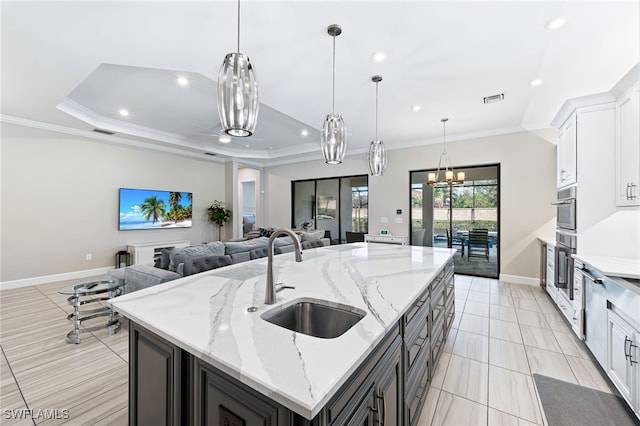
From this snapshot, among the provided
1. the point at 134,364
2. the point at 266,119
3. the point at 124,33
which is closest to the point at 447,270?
the point at 134,364

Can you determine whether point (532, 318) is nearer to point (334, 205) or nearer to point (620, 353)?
point (620, 353)

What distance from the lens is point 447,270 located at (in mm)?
2596

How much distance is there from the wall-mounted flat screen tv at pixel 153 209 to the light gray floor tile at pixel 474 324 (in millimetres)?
6368

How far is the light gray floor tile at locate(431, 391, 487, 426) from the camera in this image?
170 centimetres

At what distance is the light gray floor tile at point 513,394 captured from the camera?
1792 mm

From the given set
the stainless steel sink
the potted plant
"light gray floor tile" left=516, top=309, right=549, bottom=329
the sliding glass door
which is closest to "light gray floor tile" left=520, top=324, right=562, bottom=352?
"light gray floor tile" left=516, top=309, right=549, bottom=329

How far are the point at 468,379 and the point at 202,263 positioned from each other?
109 inches

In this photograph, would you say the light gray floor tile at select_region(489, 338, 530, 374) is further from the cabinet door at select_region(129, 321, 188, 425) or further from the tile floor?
the cabinet door at select_region(129, 321, 188, 425)

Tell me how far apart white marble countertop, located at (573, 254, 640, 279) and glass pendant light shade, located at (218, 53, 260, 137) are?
2.86 meters

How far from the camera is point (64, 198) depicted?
16.1ft

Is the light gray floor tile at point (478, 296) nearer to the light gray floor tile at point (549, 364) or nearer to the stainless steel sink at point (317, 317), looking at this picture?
the light gray floor tile at point (549, 364)

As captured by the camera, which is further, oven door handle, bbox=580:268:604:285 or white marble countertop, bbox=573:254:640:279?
oven door handle, bbox=580:268:604:285

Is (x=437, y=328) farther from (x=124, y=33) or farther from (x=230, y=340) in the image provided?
(x=124, y=33)

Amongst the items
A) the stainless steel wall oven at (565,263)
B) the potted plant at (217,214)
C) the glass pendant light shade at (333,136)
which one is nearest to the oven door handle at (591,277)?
the stainless steel wall oven at (565,263)
